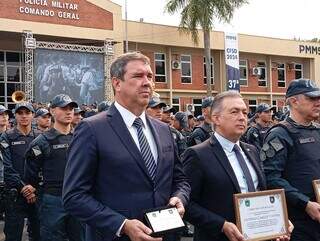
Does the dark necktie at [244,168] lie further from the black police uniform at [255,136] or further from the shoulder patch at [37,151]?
the black police uniform at [255,136]

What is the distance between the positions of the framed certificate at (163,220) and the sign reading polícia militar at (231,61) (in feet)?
64.9

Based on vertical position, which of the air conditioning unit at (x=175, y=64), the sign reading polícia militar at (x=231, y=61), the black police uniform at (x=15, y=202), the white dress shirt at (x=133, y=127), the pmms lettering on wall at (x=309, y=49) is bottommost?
the black police uniform at (x=15, y=202)

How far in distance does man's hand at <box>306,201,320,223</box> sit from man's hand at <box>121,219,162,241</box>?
1656 millimetres

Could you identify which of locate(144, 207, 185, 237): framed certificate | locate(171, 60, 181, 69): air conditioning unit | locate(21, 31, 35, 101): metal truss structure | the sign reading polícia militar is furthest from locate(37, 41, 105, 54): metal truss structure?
locate(144, 207, 185, 237): framed certificate

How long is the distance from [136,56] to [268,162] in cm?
161

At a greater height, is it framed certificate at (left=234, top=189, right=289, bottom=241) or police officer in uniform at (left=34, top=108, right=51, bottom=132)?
police officer in uniform at (left=34, top=108, right=51, bottom=132)

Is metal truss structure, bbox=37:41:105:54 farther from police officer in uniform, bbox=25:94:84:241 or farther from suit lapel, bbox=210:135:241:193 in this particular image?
suit lapel, bbox=210:135:241:193

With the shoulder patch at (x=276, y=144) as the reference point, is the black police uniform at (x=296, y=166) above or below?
below

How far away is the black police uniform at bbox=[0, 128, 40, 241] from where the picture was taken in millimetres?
6953

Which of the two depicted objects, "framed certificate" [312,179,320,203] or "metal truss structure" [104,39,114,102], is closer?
"framed certificate" [312,179,320,203]

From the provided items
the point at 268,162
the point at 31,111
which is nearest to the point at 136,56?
the point at 268,162

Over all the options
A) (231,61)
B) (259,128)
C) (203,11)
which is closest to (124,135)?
(259,128)

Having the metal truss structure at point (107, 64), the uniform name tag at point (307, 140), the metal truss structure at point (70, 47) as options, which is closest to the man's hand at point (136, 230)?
the uniform name tag at point (307, 140)

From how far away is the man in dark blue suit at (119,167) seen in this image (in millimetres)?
3121
